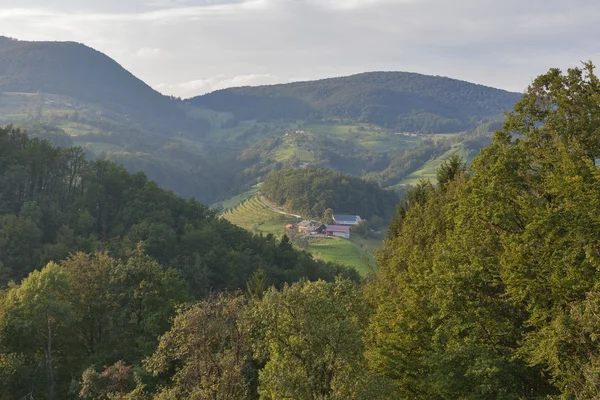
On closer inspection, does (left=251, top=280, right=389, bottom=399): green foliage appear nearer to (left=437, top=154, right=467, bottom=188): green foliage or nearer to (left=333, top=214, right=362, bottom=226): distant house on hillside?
(left=437, top=154, right=467, bottom=188): green foliage

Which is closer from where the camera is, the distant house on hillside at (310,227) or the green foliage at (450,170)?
the green foliage at (450,170)

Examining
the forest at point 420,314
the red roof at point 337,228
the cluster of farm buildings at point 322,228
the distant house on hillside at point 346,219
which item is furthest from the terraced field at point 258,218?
the forest at point 420,314

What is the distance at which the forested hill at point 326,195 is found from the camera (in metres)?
177

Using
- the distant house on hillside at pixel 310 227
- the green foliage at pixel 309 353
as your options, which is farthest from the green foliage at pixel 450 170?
the distant house on hillside at pixel 310 227

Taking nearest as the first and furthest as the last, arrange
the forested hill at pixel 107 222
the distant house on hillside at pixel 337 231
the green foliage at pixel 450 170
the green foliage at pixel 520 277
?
the green foliage at pixel 520 277 → the green foliage at pixel 450 170 → the forested hill at pixel 107 222 → the distant house on hillside at pixel 337 231

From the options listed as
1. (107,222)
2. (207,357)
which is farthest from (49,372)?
(107,222)

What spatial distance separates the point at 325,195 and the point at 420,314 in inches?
6149

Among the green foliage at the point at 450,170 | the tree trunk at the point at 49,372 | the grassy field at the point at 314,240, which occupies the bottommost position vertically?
the grassy field at the point at 314,240

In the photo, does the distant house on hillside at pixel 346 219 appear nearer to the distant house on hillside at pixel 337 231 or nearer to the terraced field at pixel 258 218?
the distant house on hillside at pixel 337 231

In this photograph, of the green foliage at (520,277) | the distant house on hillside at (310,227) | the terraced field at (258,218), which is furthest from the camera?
the terraced field at (258,218)

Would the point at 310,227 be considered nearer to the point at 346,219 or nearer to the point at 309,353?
the point at 346,219

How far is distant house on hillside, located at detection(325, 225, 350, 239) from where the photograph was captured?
143875mm

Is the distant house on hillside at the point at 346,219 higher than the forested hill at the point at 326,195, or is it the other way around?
the forested hill at the point at 326,195

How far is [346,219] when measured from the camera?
543ft
